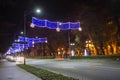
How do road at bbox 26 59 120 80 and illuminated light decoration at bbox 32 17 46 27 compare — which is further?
illuminated light decoration at bbox 32 17 46 27

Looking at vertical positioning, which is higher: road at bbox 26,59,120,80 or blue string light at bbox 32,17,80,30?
blue string light at bbox 32,17,80,30

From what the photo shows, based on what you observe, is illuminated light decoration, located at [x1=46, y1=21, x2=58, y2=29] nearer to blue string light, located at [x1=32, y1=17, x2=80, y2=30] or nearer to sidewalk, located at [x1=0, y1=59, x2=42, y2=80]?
blue string light, located at [x1=32, y1=17, x2=80, y2=30]

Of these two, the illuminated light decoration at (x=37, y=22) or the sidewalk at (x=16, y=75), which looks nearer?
the sidewalk at (x=16, y=75)

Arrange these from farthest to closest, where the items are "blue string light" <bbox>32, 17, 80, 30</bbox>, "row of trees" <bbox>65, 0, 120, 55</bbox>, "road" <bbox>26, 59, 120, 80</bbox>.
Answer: "row of trees" <bbox>65, 0, 120, 55</bbox>, "blue string light" <bbox>32, 17, 80, 30</bbox>, "road" <bbox>26, 59, 120, 80</bbox>

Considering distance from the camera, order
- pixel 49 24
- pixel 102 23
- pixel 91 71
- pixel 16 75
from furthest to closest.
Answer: pixel 102 23
pixel 49 24
pixel 91 71
pixel 16 75

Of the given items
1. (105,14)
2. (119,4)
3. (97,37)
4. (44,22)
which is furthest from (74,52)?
(44,22)

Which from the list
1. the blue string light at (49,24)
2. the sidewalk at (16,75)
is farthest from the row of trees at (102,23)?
the sidewalk at (16,75)

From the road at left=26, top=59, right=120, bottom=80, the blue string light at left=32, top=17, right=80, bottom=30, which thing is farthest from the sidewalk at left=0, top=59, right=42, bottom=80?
the blue string light at left=32, top=17, right=80, bottom=30

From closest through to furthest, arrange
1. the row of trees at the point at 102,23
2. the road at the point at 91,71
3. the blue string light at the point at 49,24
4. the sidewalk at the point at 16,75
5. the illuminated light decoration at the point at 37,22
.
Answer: the road at the point at 91,71, the sidewalk at the point at 16,75, the illuminated light decoration at the point at 37,22, the blue string light at the point at 49,24, the row of trees at the point at 102,23

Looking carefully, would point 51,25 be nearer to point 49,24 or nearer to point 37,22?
point 49,24

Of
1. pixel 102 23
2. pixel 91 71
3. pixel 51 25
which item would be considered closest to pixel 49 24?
pixel 51 25

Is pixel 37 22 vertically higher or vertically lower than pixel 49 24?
lower

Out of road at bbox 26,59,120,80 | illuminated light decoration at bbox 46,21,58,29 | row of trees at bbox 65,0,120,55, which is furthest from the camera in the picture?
row of trees at bbox 65,0,120,55

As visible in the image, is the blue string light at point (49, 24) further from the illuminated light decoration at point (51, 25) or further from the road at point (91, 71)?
the road at point (91, 71)
